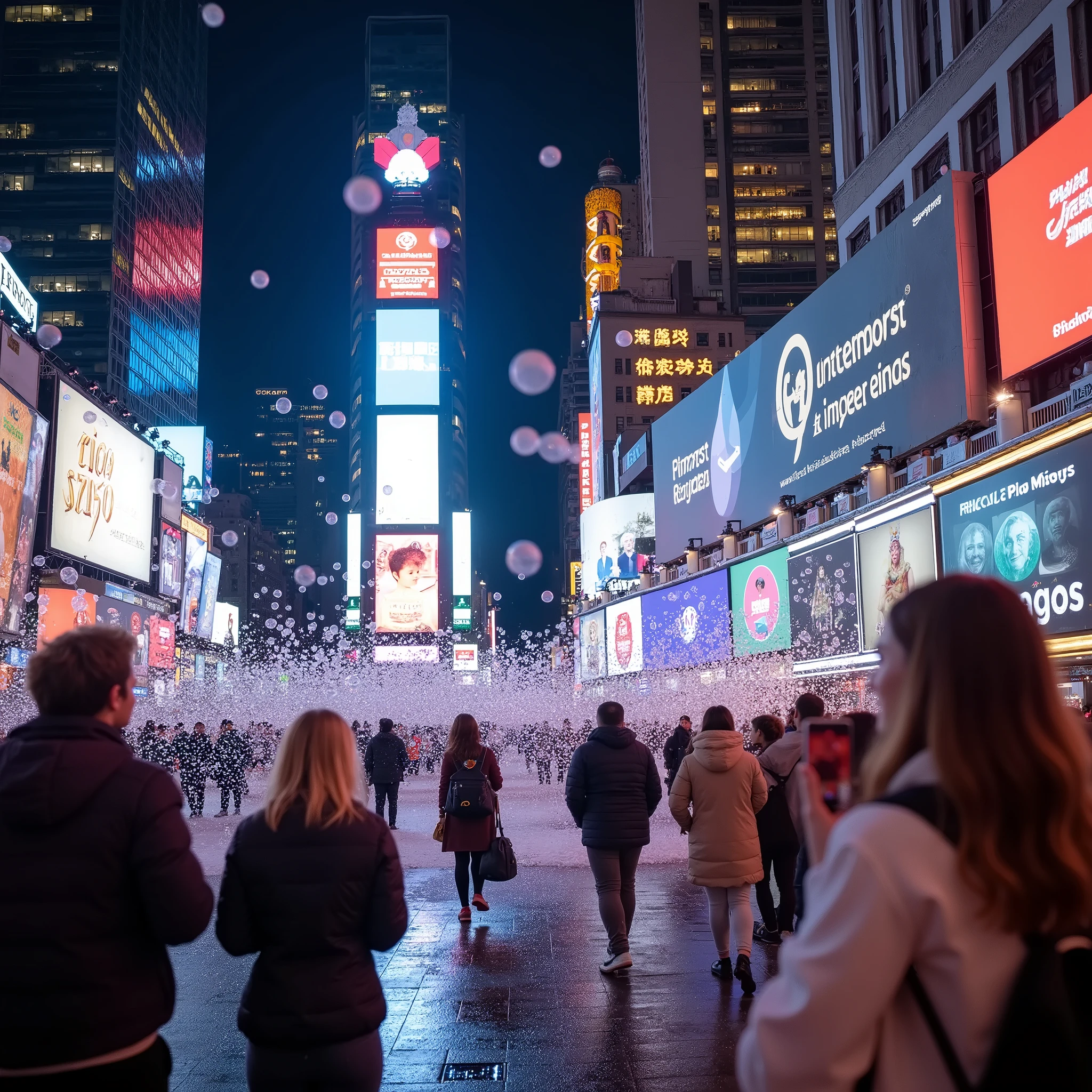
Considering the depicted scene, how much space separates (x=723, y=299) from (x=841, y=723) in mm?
97730

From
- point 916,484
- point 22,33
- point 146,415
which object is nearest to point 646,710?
point 916,484

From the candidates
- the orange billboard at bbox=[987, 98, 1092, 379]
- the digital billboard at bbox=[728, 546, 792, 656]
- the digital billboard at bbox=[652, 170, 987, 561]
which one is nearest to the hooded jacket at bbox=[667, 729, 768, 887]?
the orange billboard at bbox=[987, 98, 1092, 379]

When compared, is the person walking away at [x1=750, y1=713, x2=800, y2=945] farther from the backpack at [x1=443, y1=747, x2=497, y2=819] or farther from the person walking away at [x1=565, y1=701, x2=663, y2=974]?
the backpack at [x1=443, y1=747, x2=497, y2=819]

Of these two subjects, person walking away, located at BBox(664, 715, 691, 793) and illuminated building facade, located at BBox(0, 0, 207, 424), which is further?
illuminated building facade, located at BBox(0, 0, 207, 424)

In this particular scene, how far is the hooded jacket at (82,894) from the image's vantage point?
2.58 metres

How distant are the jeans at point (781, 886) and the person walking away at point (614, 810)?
1.28 meters

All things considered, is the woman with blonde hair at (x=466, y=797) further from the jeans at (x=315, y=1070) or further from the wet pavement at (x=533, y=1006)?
the jeans at (x=315, y=1070)

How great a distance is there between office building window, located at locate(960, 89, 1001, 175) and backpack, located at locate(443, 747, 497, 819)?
24.1 m

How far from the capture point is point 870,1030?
1.53 meters

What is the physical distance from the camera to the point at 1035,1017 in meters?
1.47

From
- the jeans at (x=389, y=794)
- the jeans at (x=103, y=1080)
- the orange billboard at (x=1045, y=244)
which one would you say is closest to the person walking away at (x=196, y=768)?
the jeans at (x=389, y=794)

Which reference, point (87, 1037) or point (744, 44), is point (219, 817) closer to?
point (87, 1037)

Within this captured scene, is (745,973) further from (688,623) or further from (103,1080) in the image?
(688,623)

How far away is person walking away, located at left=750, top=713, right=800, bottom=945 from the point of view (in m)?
7.89
